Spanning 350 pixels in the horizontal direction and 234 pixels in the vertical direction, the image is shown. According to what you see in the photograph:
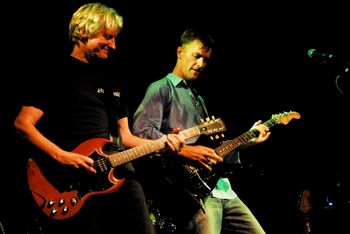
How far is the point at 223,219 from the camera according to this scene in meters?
3.37

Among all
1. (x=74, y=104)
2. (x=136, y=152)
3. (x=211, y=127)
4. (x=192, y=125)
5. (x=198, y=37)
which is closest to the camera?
(x=74, y=104)

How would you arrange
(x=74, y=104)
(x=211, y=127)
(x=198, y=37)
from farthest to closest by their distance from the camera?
(x=198, y=37)
(x=211, y=127)
(x=74, y=104)

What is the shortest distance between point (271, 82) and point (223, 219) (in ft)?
10.0

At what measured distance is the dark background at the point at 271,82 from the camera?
203 inches

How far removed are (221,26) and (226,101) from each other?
1.22 m

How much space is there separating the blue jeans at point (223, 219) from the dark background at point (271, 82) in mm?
1737

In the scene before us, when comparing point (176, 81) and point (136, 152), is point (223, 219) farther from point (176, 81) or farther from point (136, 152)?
point (176, 81)

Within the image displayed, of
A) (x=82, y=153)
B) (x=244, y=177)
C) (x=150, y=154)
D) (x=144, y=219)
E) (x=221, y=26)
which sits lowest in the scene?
(x=244, y=177)

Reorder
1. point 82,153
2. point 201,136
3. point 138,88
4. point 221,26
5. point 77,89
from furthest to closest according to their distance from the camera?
point 221,26, point 138,88, point 201,136, point 77,89, point 82,153

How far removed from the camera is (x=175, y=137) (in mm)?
2889

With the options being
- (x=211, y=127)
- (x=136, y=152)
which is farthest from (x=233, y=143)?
(x=136, y=152)

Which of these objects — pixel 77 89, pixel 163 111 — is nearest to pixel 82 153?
pixel 77 89

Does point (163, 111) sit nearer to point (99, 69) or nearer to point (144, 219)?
point (99, 69)

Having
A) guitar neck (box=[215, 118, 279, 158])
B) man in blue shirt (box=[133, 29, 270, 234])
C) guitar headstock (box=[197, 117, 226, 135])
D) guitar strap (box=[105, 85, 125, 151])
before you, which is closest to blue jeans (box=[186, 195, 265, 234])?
man in blue shirt (box=[133, 29, 270, 234])
